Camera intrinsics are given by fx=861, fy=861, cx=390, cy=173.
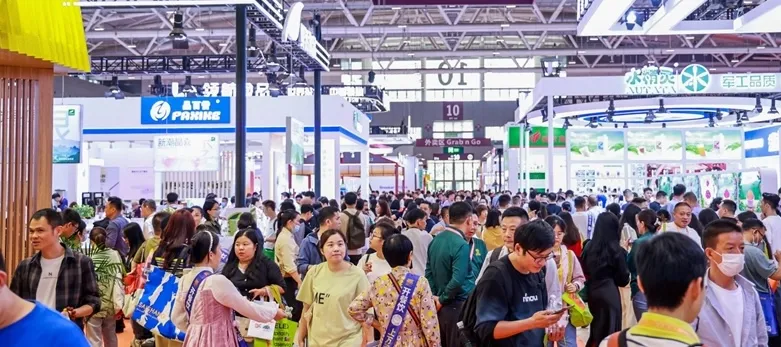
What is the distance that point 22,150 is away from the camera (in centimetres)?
578

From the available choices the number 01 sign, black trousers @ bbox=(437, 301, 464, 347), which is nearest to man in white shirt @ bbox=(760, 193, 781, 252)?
black trousers @ bbox=(437, 301, 464, 347)

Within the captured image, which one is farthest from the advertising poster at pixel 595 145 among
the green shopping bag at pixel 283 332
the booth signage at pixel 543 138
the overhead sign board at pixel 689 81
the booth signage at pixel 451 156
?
the green shopping bag at pixel 283 332

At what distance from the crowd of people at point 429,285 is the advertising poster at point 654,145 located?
14888 mm

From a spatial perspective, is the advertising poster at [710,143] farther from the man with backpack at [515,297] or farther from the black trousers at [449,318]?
the man with backpack at [515,297]

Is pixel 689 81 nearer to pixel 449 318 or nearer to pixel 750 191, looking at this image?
pixel 750 191

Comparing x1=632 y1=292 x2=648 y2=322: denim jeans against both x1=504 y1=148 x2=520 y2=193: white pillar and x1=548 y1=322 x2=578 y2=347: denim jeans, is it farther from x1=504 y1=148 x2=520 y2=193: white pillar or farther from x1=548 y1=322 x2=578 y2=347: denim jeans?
x1=504 y1=148 x2=520 y2=193: white pillar

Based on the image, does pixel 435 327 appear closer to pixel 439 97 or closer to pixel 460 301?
pixel 460 301

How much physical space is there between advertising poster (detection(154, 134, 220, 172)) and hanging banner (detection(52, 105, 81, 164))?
8.36ft

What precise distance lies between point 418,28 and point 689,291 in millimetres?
20827

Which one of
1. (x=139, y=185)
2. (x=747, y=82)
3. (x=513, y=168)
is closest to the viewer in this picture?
(x=139, y=185)

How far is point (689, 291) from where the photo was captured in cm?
194

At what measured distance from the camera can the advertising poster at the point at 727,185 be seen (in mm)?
12055

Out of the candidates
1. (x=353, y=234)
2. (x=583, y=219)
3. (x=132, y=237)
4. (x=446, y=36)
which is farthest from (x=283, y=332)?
(x=446, y=36)

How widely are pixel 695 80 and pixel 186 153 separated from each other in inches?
357
